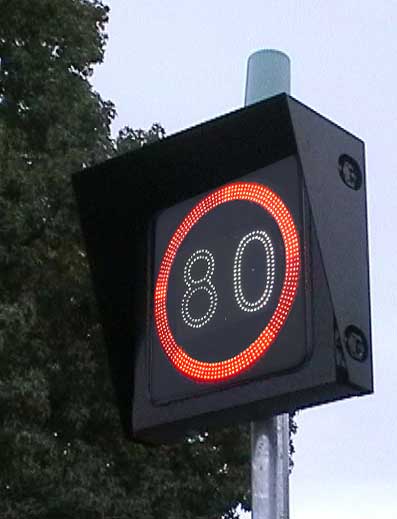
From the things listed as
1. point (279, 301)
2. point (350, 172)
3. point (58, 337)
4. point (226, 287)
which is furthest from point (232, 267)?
point (58, 337)

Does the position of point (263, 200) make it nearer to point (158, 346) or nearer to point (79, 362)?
point (158, 346)

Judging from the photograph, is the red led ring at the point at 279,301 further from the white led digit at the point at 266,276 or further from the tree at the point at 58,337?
the tree at the point at 58,337

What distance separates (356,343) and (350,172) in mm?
353

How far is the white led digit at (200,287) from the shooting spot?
261cm

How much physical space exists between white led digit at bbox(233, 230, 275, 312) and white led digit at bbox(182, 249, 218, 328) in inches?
2.4

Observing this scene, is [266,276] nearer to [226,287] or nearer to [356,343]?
[226,287]

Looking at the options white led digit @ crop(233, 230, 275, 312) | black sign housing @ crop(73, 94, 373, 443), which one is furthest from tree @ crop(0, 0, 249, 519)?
white led digit @ crop(233, 230, 275, 312)

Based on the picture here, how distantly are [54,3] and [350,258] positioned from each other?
1264 centimetres

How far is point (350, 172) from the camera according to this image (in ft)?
8.13

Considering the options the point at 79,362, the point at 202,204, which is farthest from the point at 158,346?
the point at 79,362

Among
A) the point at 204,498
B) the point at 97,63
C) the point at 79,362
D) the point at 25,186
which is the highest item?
the point at 97,63

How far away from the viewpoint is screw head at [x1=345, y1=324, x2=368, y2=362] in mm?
2285

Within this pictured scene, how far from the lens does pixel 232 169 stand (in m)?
2.74

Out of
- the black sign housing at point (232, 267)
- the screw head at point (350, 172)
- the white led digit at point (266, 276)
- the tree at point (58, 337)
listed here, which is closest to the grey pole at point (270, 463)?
the black sign housing at point (232, 267)
